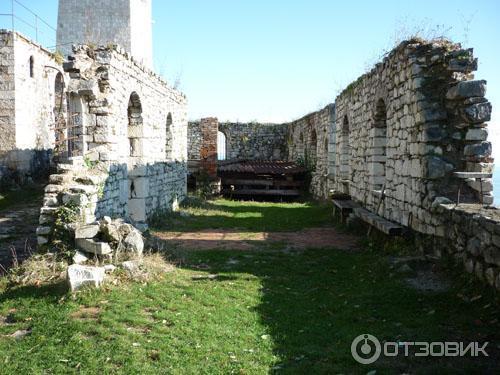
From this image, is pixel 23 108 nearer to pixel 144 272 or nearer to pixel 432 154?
pixel 144 272

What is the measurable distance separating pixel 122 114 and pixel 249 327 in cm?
651

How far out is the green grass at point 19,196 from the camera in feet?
41.8

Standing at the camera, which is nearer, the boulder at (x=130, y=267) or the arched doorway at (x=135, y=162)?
the boulder at (x=130, y=267)

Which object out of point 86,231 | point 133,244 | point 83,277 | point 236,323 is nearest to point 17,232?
point 86,231

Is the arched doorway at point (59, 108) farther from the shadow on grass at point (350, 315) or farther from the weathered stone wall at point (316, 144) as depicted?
the shadow on grass at point (350, 315)

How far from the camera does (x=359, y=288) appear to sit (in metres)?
6.45

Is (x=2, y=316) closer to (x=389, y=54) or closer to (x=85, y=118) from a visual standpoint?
(x=85, y=118)

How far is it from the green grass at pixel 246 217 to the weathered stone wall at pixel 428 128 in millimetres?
3536

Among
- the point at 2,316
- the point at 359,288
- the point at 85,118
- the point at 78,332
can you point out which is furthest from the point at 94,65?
the point at 359,288

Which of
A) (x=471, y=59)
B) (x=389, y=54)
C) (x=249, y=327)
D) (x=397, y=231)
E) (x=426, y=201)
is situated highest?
Result: (x=389, y=54)

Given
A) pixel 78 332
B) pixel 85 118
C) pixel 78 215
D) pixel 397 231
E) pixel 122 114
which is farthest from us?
pixel 122 114

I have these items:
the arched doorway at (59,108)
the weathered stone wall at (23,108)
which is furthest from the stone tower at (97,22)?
the weathered stone wall at (23,108)

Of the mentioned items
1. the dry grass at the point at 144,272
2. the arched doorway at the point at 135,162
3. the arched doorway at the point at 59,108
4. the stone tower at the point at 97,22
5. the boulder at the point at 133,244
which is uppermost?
the stone tower at the point at 97,22

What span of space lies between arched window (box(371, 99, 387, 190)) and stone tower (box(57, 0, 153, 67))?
→ 1282cm
